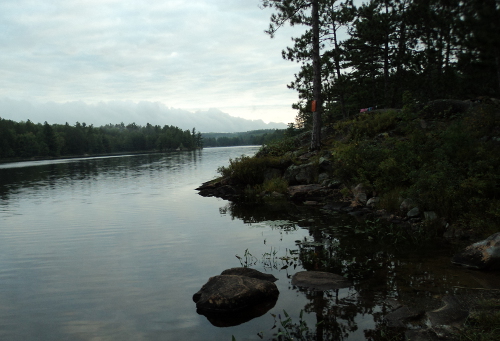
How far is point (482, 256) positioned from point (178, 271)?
6.95 m

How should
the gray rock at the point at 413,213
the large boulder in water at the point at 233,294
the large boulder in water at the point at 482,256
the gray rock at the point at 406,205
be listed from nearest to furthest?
the large boulder in water at the point at 233,294 → the large boulder in water at the point at 482,256 → the gray rock at the point at 413,213 → the gray rock at the point at 406,205

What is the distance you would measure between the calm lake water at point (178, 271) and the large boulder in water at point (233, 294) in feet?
0.77

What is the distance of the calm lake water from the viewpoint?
19.9 feet

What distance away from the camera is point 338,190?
58.9ft

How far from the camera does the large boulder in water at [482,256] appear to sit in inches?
292

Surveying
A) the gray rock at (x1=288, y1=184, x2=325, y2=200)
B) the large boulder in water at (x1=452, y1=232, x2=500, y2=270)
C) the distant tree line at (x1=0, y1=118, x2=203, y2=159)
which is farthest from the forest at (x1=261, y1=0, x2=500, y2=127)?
the distant tree line at (x1=0, y1=118, x2=203, y2=159)

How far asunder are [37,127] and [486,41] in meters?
179

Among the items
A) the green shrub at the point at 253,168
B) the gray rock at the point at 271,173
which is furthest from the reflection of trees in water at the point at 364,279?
the green shrub at the point at 253,168

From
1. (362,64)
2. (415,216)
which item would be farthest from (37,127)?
(415,216)

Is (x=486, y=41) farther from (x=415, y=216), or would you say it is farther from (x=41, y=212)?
(x=41, y=212)

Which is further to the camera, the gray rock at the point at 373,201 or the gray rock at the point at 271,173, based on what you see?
the gray rock at the point at 271,173

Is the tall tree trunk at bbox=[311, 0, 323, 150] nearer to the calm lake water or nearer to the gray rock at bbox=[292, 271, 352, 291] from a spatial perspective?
the calm lake water

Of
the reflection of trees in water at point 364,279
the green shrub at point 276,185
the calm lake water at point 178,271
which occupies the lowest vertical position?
the calm lake water at point 178,271

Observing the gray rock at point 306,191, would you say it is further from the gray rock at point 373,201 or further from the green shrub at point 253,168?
the gray rock at point 373,201
